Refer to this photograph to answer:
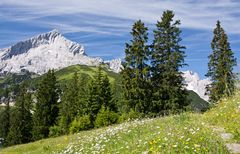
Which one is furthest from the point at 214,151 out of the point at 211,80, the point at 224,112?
the point at 211,80

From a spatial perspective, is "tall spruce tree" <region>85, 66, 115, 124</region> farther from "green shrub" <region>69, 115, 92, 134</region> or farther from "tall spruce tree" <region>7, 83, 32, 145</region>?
"tall spruce tree" <region>7, 83, 32, 145</region>

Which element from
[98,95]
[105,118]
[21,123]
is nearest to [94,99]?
[98,95]

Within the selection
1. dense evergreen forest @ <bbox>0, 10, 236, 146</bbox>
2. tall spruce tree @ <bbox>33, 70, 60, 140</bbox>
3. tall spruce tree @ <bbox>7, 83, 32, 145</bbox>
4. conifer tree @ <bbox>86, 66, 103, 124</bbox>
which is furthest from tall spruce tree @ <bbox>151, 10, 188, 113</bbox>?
tall spruce tree @ <bbox>7, 83, 32, 145</bbox>

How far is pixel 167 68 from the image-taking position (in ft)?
191

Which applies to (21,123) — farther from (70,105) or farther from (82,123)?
(82,123)

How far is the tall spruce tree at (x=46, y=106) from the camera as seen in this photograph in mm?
83312

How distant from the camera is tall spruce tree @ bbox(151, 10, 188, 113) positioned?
57.7 m

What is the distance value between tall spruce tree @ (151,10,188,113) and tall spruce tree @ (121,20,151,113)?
1.35 m

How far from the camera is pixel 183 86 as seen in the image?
59625mm

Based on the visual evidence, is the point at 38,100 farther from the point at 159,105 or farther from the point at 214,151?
the point at 214,151

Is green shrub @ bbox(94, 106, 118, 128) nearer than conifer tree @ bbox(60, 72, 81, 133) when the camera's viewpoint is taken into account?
Yes

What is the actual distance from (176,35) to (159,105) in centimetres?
1086

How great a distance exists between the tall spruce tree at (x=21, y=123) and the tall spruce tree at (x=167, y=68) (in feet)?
146

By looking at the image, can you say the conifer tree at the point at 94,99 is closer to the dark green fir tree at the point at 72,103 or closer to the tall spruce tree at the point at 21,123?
the dark green fir tree at the point at 72,103
